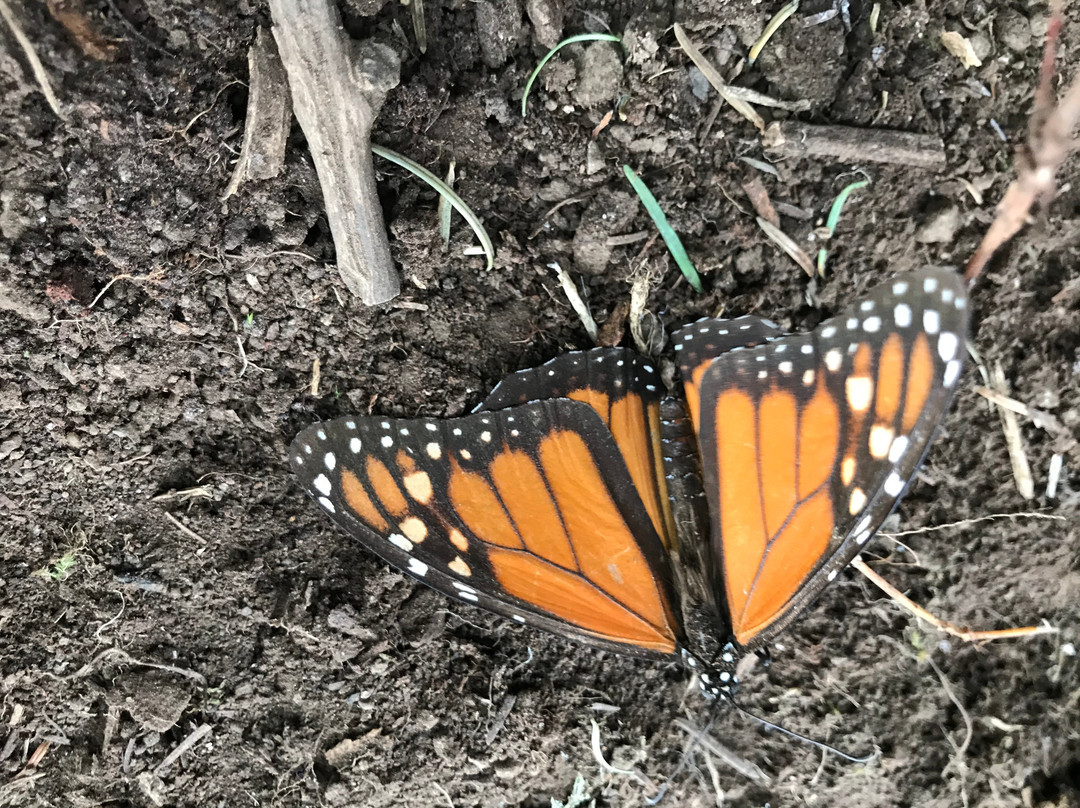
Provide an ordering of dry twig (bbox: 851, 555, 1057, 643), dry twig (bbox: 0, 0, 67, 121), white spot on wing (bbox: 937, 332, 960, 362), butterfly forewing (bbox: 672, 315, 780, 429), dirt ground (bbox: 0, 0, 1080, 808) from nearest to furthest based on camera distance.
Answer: dry twig (bbox: 0, 0, 67, 121) < white spot on wing (bbox: 937, 332, 960, 362) < dirt ground (bbox: 0, 0, 1080, 808) < butterfly forewing (bbox: 672, 315, 780, 429) < dry twig (bbox: 851, 555, 1057, 643)

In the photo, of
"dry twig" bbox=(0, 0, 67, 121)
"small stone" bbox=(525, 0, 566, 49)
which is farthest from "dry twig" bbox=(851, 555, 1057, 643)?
"dry twig" bbox=(0, 0, 67, 121)

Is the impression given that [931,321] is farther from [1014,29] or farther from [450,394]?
[450,394]

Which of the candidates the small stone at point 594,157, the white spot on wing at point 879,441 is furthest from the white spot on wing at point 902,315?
the small stone at point 594,157

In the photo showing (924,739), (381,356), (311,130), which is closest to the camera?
(311,130)

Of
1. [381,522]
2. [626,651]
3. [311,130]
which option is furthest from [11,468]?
[626,651]

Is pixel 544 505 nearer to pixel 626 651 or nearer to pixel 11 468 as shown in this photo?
pixel 626 651

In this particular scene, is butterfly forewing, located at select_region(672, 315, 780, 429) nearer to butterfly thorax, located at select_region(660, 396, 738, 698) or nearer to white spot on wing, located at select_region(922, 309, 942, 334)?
butterfly thorax, located at select_region(660, 396, 738, 698)

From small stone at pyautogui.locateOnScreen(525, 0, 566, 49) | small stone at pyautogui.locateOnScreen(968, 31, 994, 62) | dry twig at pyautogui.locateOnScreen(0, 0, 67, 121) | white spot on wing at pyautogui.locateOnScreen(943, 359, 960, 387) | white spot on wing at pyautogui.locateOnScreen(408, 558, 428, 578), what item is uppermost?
dry twig at pyautogui.locateOnScreen(0, 0, 67, 121)

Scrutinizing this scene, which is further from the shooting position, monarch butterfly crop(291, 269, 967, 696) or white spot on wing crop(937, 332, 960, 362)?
monarch butterfly crop(291, 269, 967, 696)
